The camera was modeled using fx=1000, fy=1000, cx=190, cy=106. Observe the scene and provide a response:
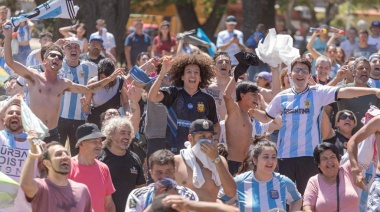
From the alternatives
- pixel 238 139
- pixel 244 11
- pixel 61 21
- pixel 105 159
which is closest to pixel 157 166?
pixel 105 159

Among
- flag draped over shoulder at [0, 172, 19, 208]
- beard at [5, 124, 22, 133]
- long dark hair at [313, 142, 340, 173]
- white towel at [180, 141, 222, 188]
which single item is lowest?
flag draped over shoulder at [0, 172, 19, 208]

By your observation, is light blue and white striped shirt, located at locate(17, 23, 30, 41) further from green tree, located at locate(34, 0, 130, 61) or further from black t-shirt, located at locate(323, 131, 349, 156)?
black t-shirt, located at locate(323, 131, 349, 156)

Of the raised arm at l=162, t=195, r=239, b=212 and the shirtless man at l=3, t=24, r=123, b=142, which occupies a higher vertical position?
the shirtless man at l=3, t=24, r=123, b=142

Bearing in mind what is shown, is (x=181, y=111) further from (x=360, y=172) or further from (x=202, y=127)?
(x=360, y=172)

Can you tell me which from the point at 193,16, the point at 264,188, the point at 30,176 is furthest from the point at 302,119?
the point at 193,16

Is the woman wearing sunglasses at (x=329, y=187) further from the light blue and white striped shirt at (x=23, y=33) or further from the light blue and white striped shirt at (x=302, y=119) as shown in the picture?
the light blue and white striped shirt at (x=23, y=33)

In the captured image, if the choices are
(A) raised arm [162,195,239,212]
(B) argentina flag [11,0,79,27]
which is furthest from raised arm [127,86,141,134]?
(A) raised arm [162,195,239,212]

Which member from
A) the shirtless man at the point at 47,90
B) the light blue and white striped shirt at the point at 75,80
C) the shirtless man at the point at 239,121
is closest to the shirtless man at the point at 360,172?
the shirtless man at the point at 239,121

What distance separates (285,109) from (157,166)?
2.91m

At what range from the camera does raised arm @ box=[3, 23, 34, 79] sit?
1114 cm

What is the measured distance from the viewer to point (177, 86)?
34.2ft

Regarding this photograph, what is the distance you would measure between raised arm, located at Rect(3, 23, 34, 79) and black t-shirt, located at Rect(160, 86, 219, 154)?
2087 mm

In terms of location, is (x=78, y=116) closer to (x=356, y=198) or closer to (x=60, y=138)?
(x=60, y=138)

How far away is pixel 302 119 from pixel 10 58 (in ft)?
11.1
